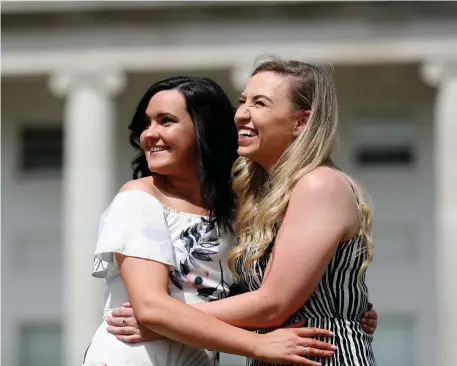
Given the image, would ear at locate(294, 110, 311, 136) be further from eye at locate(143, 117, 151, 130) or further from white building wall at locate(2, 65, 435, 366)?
white building wall at locate(2, 65, 435, 366)

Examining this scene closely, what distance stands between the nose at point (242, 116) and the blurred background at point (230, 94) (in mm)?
17207

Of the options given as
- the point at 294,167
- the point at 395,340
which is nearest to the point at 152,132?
the point at 294,167

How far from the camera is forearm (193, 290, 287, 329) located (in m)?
4.36

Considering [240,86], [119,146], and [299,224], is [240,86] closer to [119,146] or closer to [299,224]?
[119,146]

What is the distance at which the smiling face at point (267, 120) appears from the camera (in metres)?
4.56

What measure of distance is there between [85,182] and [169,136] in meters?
18.5

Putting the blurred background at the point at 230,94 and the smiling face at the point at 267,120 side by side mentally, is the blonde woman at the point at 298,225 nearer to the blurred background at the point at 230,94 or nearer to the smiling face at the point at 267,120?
the smiling face at the point at 267,120

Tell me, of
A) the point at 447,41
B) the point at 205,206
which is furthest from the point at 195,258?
the point at 447,41

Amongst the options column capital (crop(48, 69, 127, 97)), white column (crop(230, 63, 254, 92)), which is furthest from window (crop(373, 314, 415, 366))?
column capital (crop(48, 69, 127, 97))

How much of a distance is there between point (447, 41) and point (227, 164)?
17.8 metres

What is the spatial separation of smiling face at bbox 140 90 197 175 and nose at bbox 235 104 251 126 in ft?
0.68

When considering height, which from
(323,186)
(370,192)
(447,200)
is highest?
(370,192)

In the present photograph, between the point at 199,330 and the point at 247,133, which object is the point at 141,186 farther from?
the point at 199,330

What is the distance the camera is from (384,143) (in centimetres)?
2573
